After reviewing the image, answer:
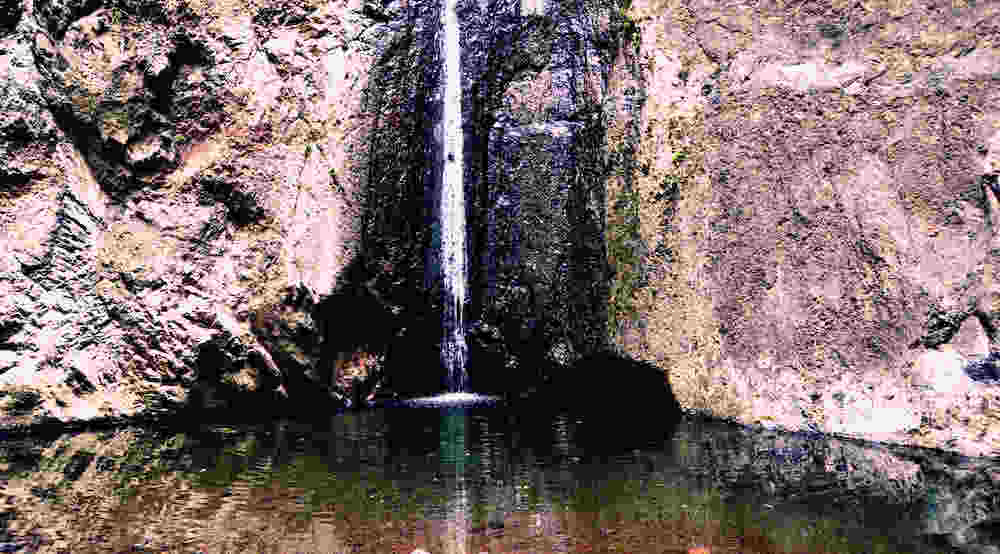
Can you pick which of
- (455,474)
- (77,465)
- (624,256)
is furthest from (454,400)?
(77,465)

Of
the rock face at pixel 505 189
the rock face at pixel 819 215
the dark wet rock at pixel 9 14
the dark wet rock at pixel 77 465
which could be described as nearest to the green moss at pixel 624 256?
the rock face at pixel 819 215

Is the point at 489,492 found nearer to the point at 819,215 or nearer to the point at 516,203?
the point at 819,215

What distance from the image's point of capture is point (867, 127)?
710cm

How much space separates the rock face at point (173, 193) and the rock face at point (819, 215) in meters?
3.61

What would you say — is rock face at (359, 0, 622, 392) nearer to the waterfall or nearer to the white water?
the waterfall

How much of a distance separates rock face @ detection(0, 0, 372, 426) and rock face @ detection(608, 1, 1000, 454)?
3.61m

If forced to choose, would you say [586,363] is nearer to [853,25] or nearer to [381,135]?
[381,135]

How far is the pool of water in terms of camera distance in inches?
161

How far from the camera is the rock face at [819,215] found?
20.9ft

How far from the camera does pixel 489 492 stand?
16.5 ft

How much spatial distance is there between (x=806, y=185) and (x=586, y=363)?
10.9 feet

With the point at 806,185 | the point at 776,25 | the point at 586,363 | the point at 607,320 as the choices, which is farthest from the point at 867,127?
the point at 586,363

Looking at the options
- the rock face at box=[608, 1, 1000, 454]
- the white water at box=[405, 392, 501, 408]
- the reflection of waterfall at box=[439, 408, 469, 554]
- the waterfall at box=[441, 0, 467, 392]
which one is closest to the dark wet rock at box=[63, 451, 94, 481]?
the reflection of waterfall at box=[439, 408, 469, 554]

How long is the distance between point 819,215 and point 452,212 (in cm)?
478
